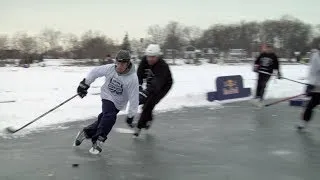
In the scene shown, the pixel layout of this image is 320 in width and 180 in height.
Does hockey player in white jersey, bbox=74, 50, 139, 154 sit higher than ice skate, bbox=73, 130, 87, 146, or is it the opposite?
hockey player in white jersey, bbox=74, 50, 139, 154

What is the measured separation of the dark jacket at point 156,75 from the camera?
795 centimetres

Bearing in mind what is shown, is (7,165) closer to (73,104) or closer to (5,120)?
(5,120)

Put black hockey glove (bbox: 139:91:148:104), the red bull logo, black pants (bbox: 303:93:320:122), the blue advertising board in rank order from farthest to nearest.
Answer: the red bull logo
the blue advertising board
black pants (bbox: 303:93:320:122)
black hockey glove (bbox: 139:91:148:104)

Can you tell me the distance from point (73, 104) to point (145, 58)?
5.12 m

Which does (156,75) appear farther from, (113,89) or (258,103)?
(258,103)

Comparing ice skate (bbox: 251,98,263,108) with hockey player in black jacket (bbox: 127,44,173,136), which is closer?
hockey player in black jacket (bbox: 127,44,173,136)

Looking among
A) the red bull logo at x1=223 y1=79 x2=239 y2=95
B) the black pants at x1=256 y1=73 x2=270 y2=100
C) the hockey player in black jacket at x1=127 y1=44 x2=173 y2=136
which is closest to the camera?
the hockey player in black jacket at x1=127 y1=44 x2=173 y2=136

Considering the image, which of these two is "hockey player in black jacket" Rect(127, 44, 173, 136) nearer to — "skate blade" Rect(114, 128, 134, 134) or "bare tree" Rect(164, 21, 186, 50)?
"skate blade" Rect(114, 128, 134, 134)

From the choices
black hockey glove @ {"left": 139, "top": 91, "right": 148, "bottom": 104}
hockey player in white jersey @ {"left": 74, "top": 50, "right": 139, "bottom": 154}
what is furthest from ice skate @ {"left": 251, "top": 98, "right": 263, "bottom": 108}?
hockey player in white jersey @ {"left": 74, "top": 50, "right": 139, "bottom": 154}

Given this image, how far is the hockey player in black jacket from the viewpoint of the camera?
785 centimetres

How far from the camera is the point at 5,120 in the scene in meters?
9.33

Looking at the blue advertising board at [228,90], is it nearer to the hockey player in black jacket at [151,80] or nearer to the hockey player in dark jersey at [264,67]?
the hockey player in dark jersey at [264,67]

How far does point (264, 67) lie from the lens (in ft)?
41.6

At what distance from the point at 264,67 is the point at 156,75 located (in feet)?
18.6
